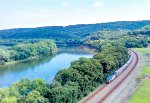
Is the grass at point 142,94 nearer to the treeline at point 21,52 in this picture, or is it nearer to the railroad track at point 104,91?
the railroad track at point 104,91

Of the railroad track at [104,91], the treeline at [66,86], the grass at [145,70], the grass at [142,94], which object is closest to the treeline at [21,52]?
the treeline at [66,86]

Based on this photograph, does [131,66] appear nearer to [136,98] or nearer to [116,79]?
[116,79]

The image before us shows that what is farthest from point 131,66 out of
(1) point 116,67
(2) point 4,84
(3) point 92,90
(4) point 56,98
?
(4) point 56,98

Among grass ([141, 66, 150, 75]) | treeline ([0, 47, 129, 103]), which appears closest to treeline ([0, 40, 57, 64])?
treeline ([0, 47, 129, 103])

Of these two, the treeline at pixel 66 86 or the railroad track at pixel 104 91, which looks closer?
the treeline at pixel 66 86

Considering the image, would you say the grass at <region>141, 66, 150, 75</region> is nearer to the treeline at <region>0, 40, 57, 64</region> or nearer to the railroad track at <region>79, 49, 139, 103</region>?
the railroad track at <region>79, 49, 139, 103</region>

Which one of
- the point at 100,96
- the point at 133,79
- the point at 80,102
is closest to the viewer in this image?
the point at 80,102
